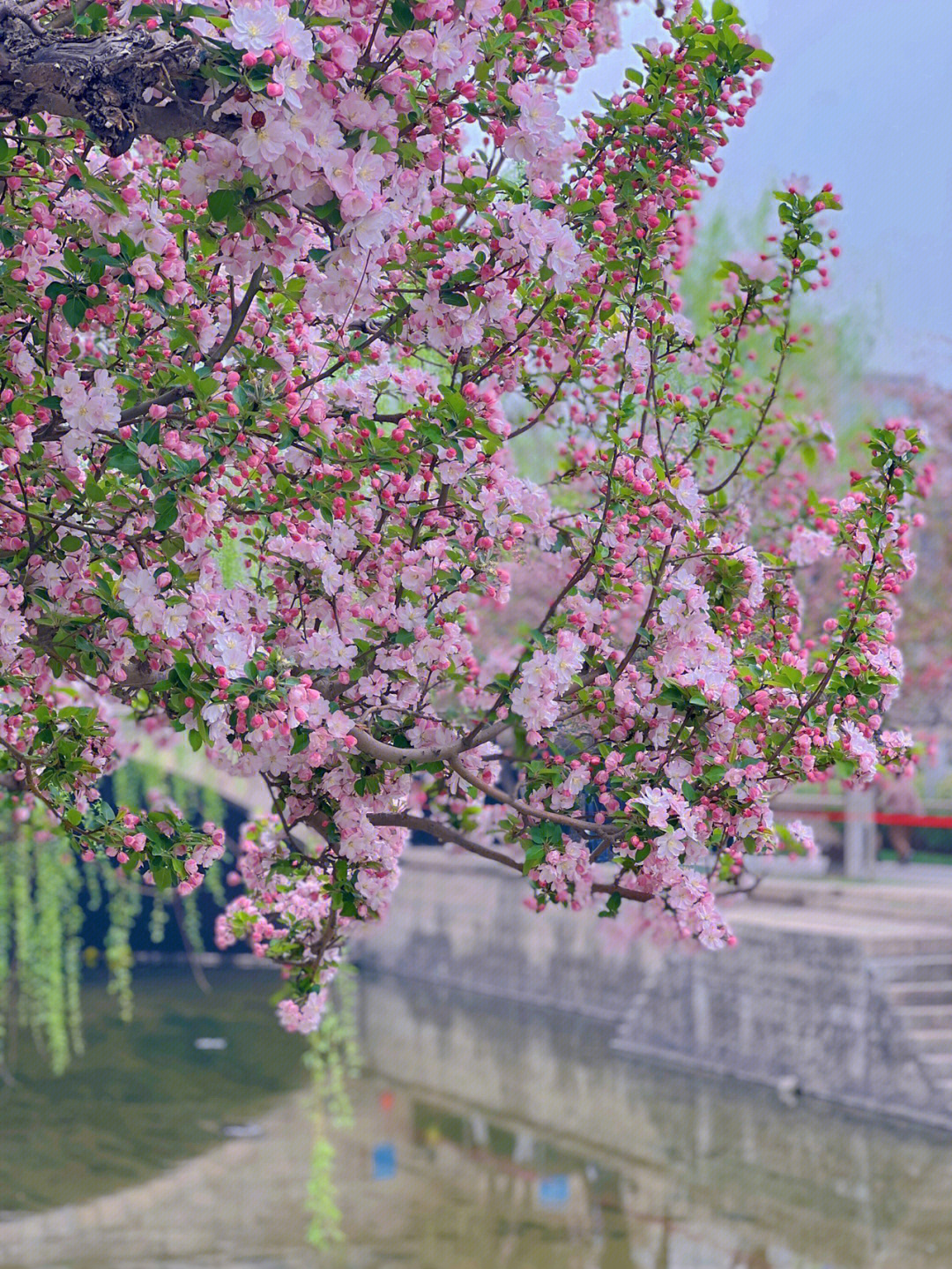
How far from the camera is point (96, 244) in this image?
10.2ft

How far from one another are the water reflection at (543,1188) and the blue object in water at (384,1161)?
24mm

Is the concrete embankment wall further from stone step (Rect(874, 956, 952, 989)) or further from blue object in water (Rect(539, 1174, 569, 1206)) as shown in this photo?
blue object in water (Rect(539, 1174, 569, 1206))

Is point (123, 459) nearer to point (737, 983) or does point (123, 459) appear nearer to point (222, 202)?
point (222, 202)

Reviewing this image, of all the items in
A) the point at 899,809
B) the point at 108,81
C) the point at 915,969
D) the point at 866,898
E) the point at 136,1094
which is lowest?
the point at 136,1094

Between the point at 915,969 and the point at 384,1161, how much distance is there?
4507mm

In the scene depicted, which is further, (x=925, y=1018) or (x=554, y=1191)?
(x=925, y=1018)

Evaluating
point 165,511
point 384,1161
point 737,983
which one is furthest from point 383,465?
point 737,983

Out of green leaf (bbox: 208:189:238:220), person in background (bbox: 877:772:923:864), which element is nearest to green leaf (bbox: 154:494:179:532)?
green leaf (bbox: 208:189:238:220)

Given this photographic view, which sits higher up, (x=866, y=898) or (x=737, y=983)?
(x=866, y=898)

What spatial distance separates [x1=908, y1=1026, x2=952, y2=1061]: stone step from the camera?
38.1ft

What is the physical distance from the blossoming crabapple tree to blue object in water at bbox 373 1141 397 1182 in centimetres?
793

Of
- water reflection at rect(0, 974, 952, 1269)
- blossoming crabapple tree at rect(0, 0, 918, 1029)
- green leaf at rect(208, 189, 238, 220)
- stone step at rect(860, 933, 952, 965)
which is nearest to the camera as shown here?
green leaf at rect(208, 189, 238, 220)

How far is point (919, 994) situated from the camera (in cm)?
1196

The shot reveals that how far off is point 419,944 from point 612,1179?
843 cm
